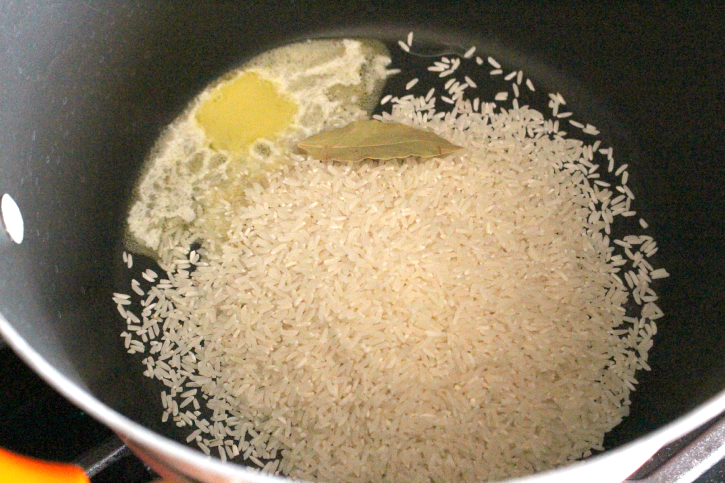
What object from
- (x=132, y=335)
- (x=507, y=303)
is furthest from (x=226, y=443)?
(x=507, y=303)

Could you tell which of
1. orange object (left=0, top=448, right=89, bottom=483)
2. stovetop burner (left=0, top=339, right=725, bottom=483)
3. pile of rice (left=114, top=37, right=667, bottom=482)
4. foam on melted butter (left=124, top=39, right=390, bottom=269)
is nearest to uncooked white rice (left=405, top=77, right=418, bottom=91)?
foam on melted butter (left=124, top=39, right=390, bottom=269)

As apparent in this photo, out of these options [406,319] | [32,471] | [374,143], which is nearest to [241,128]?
[374,143]

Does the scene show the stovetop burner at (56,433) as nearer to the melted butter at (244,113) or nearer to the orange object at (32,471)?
the orange object at (32,471)

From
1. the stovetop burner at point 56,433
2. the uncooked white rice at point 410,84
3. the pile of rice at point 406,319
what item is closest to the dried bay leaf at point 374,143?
the pile of rice at point 406,319

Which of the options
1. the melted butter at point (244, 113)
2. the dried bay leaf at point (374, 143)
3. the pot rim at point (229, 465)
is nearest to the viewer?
the pot rim at point (229, 465)

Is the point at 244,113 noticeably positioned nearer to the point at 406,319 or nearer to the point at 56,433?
the point at 406,319

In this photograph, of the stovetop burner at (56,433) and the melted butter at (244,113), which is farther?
the melted butter at (244,113)

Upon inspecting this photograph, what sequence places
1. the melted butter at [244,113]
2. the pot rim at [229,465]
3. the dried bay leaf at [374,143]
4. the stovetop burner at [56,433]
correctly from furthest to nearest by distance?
the melted butter at [244,113] → the dried bay leaf at [374,143] → the stovetop burner at [56,433] → the pot rim at [229,465]
